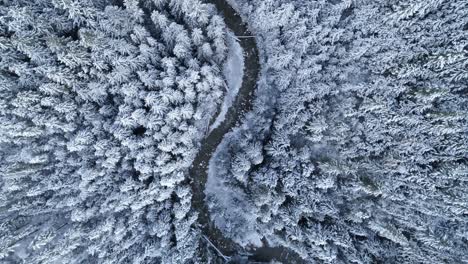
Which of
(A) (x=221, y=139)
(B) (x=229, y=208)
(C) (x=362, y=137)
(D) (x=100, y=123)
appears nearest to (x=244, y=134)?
(A) (x=221, y=139)

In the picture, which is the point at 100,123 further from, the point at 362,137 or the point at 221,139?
the point at 362,137

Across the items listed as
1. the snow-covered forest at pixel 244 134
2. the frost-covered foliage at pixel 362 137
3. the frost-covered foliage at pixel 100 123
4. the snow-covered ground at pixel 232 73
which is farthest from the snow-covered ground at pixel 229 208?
the frost-covered foliage at pixel 100 123

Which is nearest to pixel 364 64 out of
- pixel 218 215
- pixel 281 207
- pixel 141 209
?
pixel 281 207

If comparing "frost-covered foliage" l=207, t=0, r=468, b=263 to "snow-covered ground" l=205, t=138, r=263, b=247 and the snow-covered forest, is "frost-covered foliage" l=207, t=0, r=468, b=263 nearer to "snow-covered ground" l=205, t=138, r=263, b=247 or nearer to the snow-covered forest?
the snow-covered forest

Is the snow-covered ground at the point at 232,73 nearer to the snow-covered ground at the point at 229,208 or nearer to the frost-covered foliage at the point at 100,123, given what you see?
the frost-covered foliage at the point at 100,123

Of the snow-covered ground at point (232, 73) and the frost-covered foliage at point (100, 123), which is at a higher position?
the snow-covered ground at point (232, 73)
